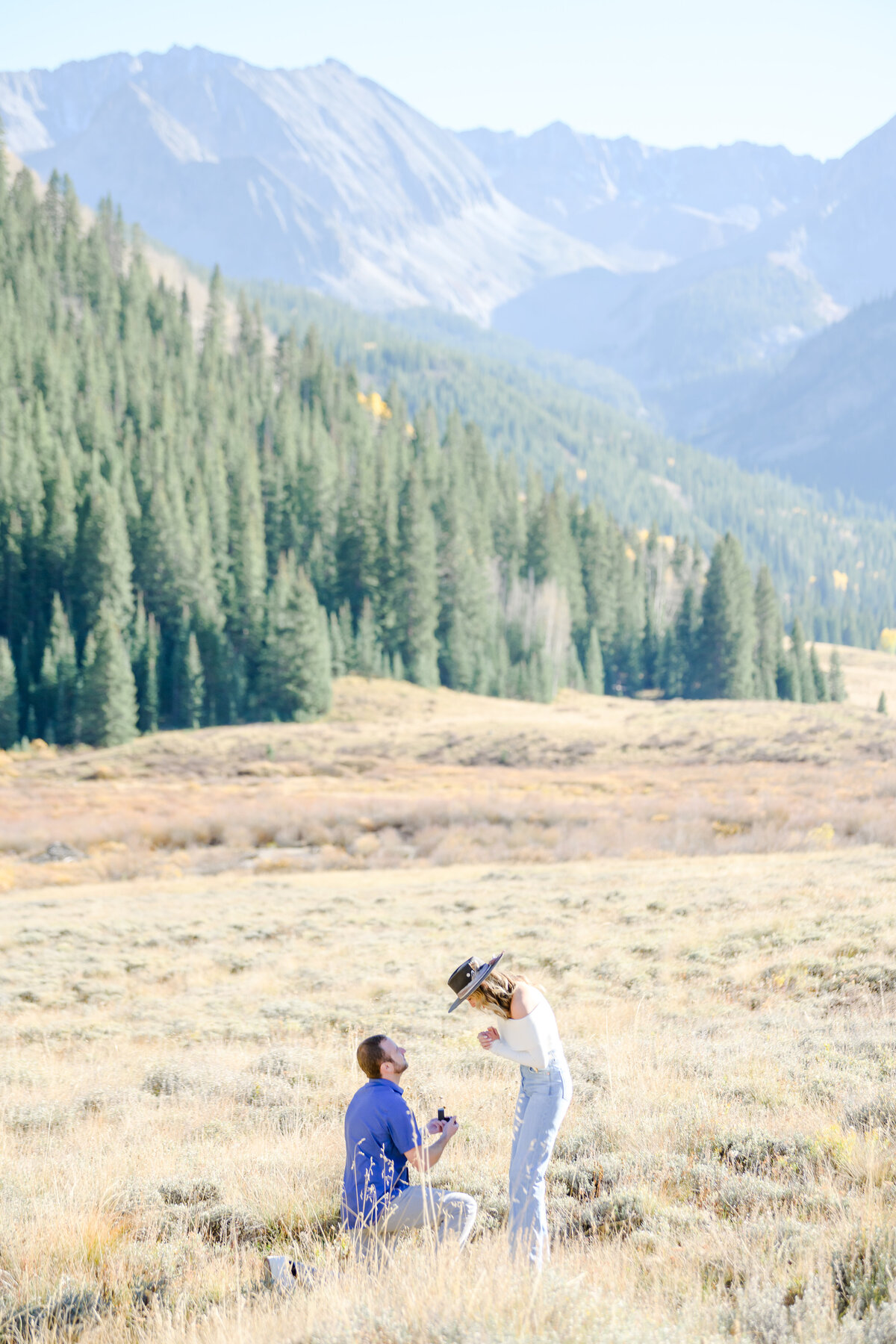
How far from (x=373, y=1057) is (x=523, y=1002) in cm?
120

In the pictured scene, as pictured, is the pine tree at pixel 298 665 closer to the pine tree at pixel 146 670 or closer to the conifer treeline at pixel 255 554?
the conifer treeline at pixel 255 554

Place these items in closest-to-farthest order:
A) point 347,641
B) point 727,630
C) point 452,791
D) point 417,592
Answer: point 452,791 < point 347,641 < point 417,592 < point 727,630

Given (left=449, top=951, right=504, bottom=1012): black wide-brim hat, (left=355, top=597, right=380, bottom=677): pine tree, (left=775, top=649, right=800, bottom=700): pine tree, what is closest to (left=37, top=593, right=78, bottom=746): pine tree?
(left=355, top=597, right=380, bottom=677): pine tree

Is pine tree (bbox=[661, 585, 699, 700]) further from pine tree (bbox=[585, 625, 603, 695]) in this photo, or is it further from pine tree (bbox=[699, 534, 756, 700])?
pine tree (bbox=[585, 625, 603, 695])

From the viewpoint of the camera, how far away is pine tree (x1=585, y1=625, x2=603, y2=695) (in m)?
98.5

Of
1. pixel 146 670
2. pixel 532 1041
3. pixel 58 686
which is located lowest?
pixel 532 1041

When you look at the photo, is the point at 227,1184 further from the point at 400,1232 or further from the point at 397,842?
the point at 397,842

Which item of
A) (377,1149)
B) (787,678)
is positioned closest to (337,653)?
(787,678)

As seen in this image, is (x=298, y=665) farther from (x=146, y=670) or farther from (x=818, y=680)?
Result: (x=818, y=680)

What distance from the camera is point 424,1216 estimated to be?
216 inches

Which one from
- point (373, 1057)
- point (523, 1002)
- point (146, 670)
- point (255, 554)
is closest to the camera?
point (523, 1002)

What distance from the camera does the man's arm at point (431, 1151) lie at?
5.62 meters

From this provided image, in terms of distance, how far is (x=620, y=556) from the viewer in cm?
11094

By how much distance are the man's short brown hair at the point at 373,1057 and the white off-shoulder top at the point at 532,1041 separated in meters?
0.84
